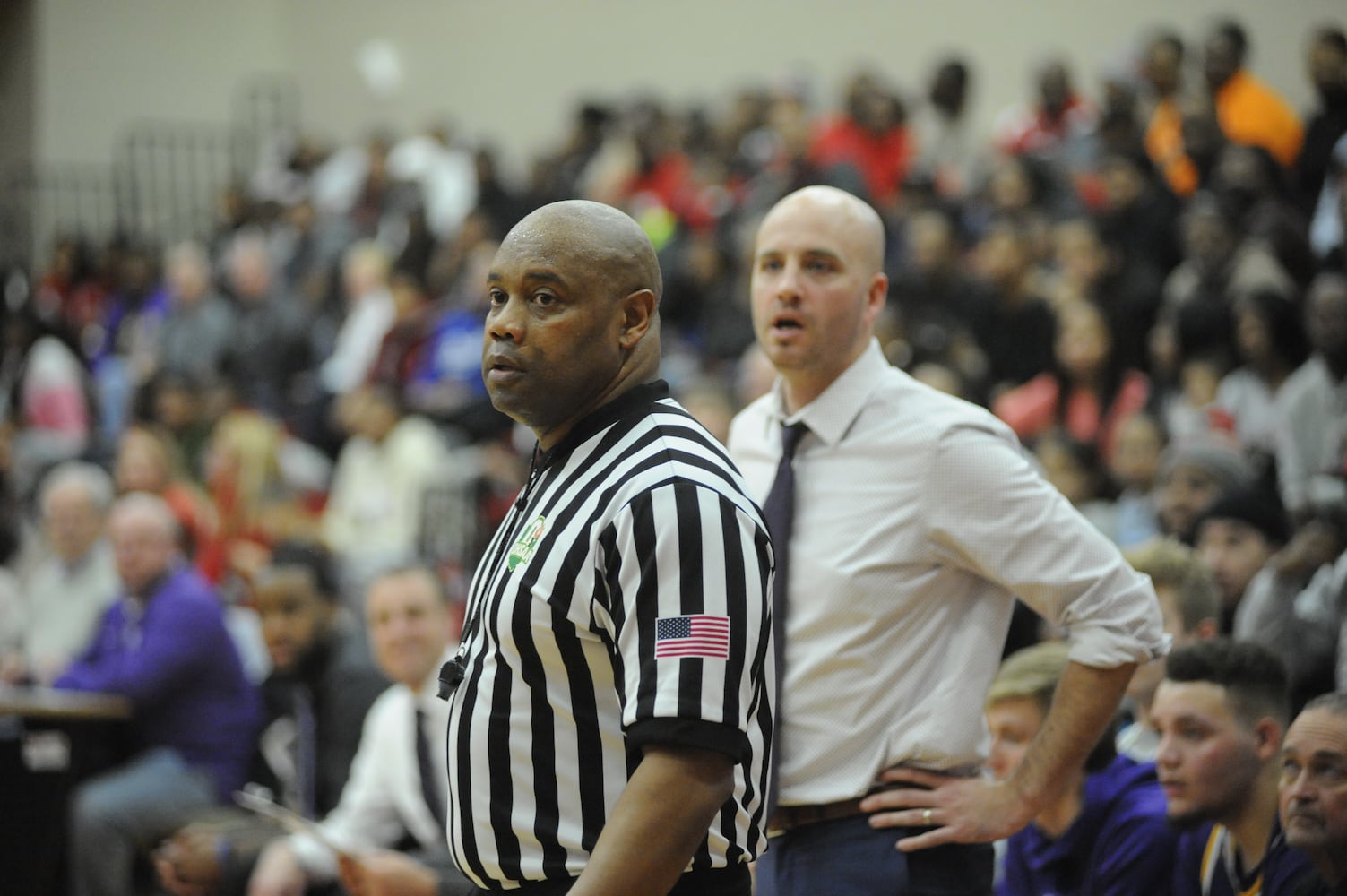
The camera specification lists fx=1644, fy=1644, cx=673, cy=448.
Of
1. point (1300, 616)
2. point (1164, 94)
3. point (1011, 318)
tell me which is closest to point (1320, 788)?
point (1300, 616)

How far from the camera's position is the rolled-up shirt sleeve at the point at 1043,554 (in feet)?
9.07

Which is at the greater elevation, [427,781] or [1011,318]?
[1011,318]

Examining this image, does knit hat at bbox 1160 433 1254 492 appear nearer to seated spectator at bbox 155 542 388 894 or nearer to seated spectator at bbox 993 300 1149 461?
seated spectator at bbox 993 300 1149 461

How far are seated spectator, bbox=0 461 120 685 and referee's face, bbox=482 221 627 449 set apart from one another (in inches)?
221

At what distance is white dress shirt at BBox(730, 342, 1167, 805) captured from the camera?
2.77 m

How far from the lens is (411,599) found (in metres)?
5.08

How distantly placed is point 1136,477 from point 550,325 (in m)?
4.77

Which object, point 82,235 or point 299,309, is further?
point 82,235

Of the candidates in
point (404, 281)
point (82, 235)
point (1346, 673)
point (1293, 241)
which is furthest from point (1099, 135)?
point (82, 235)

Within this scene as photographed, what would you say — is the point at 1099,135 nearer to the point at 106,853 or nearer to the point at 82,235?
the point at 106,853

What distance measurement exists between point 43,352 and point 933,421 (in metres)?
10.6

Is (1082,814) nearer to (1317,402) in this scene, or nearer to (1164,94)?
(1317,402)

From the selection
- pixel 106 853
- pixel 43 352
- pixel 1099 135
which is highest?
pixel 1099 135

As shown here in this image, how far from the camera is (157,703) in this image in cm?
618
